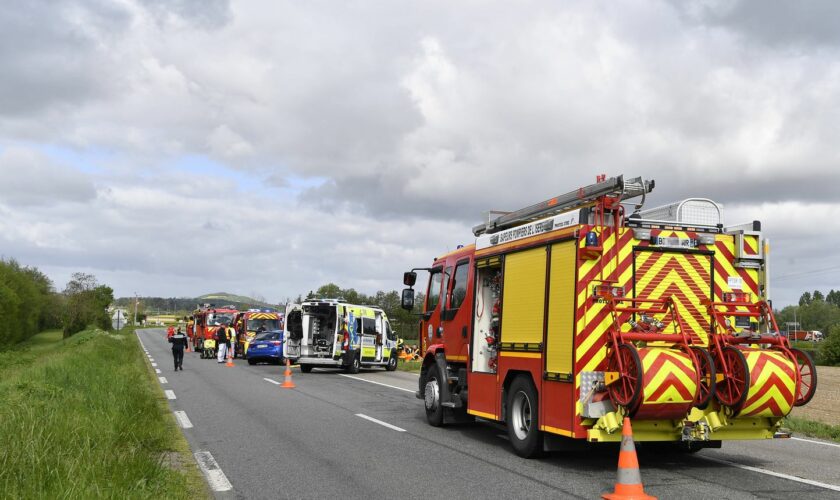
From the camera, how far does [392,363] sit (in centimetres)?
2850

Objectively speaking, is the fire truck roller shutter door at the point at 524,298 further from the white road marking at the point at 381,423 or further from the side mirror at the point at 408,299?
the side mirror at the point at 408,299

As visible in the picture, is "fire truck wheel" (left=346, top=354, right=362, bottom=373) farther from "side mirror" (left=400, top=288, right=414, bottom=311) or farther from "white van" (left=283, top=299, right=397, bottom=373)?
"side mirror" (left=400, top=288, right=414, bottom=311)

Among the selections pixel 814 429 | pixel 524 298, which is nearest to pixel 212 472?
pixel 524 298

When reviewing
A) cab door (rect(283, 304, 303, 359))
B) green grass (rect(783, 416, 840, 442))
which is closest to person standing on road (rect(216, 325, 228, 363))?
cab door (rect(283, 304, 303, 359))

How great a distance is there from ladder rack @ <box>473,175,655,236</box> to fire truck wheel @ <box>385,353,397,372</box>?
54.8 feet

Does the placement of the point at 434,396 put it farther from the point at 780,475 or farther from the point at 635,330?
the point at 780,475

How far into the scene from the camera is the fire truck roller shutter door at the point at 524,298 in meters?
9.43

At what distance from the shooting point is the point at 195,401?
643 inches

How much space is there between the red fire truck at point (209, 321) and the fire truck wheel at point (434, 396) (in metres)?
27.8

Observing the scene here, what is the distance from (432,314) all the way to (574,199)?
4522 millimetres

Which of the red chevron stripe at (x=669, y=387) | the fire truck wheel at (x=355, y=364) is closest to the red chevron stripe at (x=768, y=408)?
the red chevron stripe at (x=669, y=387)

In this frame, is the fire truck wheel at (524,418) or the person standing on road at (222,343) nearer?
the fire truck wheel at (524,418)

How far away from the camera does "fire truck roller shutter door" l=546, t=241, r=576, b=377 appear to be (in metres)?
8.66

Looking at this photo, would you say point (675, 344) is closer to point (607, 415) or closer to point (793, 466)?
point (607, 415)
